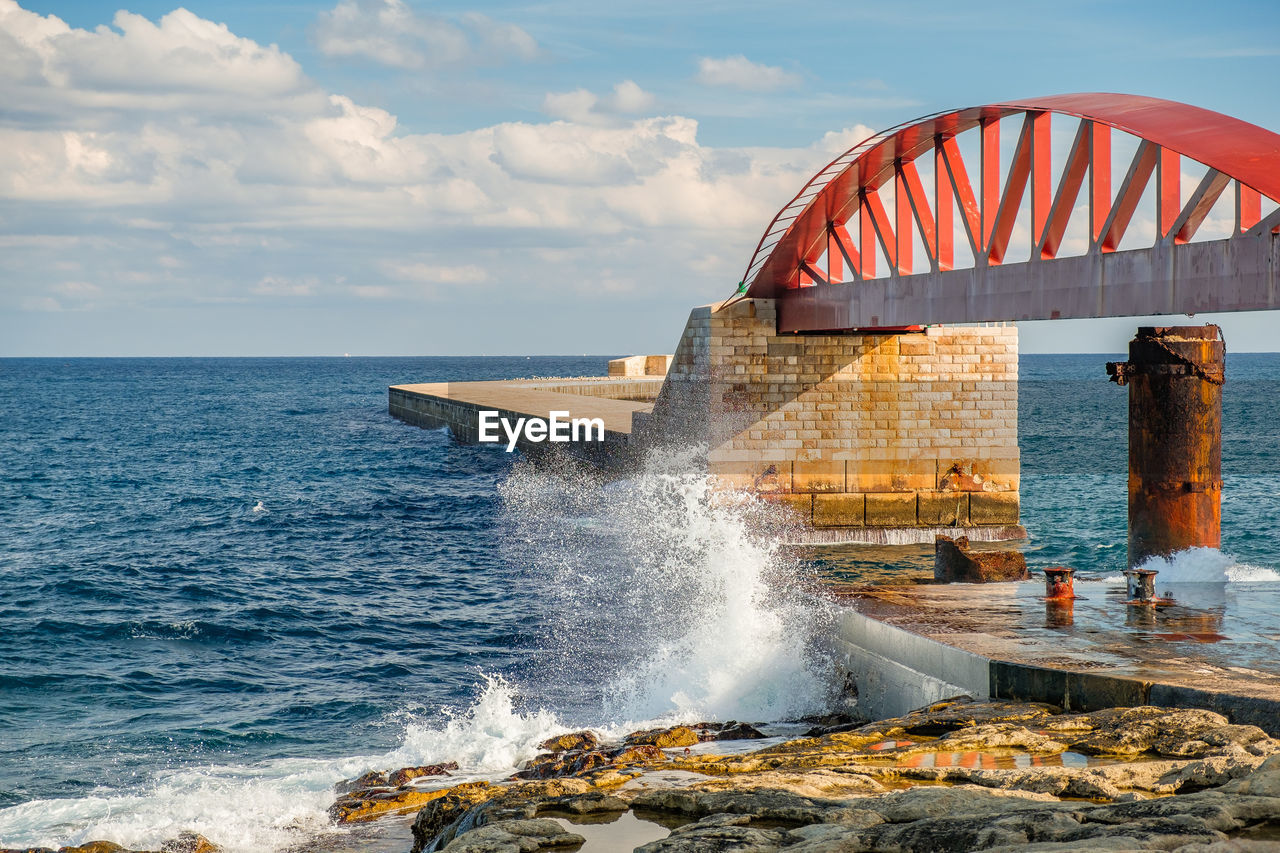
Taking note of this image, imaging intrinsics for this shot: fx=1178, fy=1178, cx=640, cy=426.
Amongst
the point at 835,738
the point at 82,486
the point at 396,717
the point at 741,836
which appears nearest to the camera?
the point at 741,836

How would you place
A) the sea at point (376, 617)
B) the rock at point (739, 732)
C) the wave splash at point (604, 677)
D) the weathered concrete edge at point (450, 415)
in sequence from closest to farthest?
the wave splash at point (604, 677), the rock at point (739, 732), the sea at point (376, 617), the weathered concrete edge at point (450, 415)

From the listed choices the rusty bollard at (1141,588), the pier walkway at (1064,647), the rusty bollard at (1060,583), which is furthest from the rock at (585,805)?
the rusty bollard at (1141,588)

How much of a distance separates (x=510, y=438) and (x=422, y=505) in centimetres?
998

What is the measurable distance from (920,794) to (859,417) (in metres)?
19.0

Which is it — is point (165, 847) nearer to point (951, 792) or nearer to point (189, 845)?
point (189, 845)

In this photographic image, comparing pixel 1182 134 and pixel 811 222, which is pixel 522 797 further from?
pixel 811 222

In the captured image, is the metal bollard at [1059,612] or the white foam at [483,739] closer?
the metal bollard at [1059,612]

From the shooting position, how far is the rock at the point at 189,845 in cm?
939

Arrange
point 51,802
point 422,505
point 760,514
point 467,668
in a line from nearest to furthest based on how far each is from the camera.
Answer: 1. point 51,802
2. point 467,668
3. point 760,514
4. point 422,505

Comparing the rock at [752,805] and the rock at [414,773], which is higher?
the rock at [752,805]

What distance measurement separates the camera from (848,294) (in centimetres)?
2244

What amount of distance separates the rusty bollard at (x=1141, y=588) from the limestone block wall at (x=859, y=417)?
1221 cm

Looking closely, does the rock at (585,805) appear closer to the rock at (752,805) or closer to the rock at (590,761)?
the rock at (752,805)

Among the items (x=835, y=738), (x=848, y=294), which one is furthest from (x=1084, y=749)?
(x=848, y=294)
